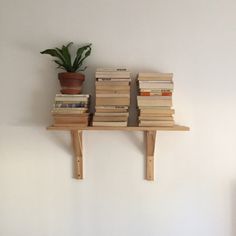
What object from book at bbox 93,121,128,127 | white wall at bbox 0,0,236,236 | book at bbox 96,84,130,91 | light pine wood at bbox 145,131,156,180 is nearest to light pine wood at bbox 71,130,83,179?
white wall at bbox 0,0,236,236

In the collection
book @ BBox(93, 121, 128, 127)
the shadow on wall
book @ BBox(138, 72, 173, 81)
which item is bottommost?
the shadow on wall

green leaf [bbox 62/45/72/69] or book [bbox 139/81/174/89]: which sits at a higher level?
green leaf [bbox 62/45/72/69]

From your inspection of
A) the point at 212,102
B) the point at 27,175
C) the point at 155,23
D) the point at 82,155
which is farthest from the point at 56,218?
the point at 155,23

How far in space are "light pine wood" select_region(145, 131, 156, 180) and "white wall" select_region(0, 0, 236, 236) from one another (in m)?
0.04

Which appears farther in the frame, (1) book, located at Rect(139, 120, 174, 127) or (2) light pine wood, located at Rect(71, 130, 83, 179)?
(2) light pine wood, located at Rect(71, 130, 83, 179)

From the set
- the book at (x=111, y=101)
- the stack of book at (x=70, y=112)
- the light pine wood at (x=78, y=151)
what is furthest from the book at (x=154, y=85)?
the light pine wood at (x=78, y=151)

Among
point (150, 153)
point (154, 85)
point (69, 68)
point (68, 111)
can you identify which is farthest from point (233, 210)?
point (69, 68)

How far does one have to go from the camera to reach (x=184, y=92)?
165 cm

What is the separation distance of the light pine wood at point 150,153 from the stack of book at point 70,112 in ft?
1.22

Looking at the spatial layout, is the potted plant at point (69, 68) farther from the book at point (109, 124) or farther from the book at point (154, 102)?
the book at point (154, 102)

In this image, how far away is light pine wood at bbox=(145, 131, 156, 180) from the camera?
1.58 m

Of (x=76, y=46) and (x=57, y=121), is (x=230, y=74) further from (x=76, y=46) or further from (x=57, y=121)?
(x=57, y=121)

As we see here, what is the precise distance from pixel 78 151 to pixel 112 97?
0.39 metres

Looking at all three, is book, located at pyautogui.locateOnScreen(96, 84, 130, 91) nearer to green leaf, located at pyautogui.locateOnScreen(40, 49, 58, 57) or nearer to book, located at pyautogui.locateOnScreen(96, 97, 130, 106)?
book, located at pyautogui.locateOnScreen(96, 97, 130, 106)
